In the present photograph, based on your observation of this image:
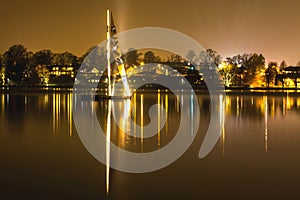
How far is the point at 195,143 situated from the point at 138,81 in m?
86.4

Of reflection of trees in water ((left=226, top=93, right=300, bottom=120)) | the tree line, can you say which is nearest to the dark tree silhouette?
the tree line

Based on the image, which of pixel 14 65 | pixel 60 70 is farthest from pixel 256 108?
pixel 60 70

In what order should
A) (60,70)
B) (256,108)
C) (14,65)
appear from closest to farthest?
(256,108) → (14,65) → (60,70)

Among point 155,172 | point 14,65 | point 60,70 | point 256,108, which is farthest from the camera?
point 60,70

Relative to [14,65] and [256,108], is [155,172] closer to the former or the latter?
[256,108]

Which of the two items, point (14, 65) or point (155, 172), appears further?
point (14, 65)

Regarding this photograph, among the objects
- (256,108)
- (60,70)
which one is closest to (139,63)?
(60,70)

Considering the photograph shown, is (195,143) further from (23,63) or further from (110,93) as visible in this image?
(23,63)

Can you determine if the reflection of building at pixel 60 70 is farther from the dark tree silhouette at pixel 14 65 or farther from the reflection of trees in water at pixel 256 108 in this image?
the reflection of trees in water at pixel 256 108

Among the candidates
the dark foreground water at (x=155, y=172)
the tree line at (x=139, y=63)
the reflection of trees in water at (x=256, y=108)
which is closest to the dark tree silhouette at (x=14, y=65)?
the tree line at (x=139, y=63)

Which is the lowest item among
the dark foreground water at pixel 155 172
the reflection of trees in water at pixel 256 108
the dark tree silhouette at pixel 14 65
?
the dark foreground water at pixel 155 172

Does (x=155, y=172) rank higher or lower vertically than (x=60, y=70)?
lower

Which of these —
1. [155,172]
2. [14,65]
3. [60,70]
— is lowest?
[155,172]

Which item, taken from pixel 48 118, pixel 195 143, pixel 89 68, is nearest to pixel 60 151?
pixel 195 143
